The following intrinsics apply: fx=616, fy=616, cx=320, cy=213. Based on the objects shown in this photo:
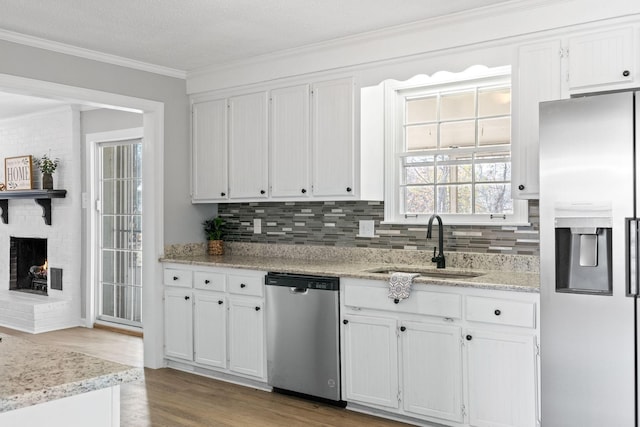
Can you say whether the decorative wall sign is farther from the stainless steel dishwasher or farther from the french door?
the stainless steel dishwasher

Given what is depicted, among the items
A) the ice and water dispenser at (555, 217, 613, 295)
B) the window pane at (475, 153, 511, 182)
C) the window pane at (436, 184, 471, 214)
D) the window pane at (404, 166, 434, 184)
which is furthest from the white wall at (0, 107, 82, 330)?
the ice and water dispenser at (555, 217, 613, 295)

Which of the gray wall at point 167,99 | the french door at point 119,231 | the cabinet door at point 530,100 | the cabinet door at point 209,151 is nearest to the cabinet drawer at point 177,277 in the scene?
the gray wall at point 167,99

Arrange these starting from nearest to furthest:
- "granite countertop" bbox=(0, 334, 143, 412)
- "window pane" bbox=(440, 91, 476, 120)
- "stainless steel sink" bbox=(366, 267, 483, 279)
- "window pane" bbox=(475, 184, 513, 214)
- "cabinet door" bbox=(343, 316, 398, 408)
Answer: "granite countertop" bbox=(0, 334, 143, 412), "cabinet door" bbox=(343, 316, 398, 408), "stainless steel sink" bbox=(366, 267, 483, 279), "window pane" bbox=(475, 184, 513, 214), "window pane" bbox=(440, 91, 476, 120)

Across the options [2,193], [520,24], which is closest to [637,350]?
[520,24]

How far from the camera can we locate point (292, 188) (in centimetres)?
462

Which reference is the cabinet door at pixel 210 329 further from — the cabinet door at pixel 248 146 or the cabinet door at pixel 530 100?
the cabinet door at pixel 530 100

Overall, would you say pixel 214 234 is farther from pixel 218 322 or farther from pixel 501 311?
pixel 501 311

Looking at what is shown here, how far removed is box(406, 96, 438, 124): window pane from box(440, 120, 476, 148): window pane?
12 centimetres

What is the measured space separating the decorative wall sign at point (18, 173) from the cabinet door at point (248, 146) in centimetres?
336

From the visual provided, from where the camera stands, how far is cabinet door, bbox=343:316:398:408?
366cm

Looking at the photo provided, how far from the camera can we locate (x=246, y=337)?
4.39 meters

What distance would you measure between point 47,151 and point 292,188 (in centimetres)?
377

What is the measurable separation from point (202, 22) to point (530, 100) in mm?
2023

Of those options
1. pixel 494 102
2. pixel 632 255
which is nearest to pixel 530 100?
pixel 494 102
